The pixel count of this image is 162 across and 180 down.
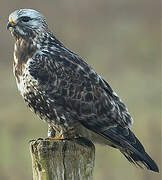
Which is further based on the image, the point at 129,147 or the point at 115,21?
the point at 115,21

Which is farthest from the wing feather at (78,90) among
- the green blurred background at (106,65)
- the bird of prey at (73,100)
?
the green blurred background at (106,65)

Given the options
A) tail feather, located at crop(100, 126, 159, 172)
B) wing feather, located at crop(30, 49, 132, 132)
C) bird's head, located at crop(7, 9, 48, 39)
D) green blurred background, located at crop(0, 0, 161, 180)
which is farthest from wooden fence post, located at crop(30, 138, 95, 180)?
green blurred background, located at crop(0, 0, 161, 180)

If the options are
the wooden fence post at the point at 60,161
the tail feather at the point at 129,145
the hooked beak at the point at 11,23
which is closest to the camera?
the wooden fence post at the point at 60,161

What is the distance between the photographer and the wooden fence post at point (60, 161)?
6488mm

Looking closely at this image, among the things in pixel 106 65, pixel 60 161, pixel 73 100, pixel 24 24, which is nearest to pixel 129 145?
pixel 73 100

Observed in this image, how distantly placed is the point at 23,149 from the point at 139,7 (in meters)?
11.1

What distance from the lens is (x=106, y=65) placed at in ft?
63.9

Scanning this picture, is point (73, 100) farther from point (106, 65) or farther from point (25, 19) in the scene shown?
point (106, 65)

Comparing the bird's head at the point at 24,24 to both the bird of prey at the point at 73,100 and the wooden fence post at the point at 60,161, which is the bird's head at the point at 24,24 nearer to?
the bird of prey at the point at 73,100

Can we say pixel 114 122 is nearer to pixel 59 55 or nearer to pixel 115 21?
pixel 59 55

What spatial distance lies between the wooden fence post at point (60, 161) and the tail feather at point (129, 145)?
85 cm

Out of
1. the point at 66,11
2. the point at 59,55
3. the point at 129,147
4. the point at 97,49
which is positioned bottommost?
the point at 129,147

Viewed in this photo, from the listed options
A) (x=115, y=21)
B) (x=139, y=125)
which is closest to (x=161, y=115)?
(x=139, y=125)

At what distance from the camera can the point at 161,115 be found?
48.1 feet
